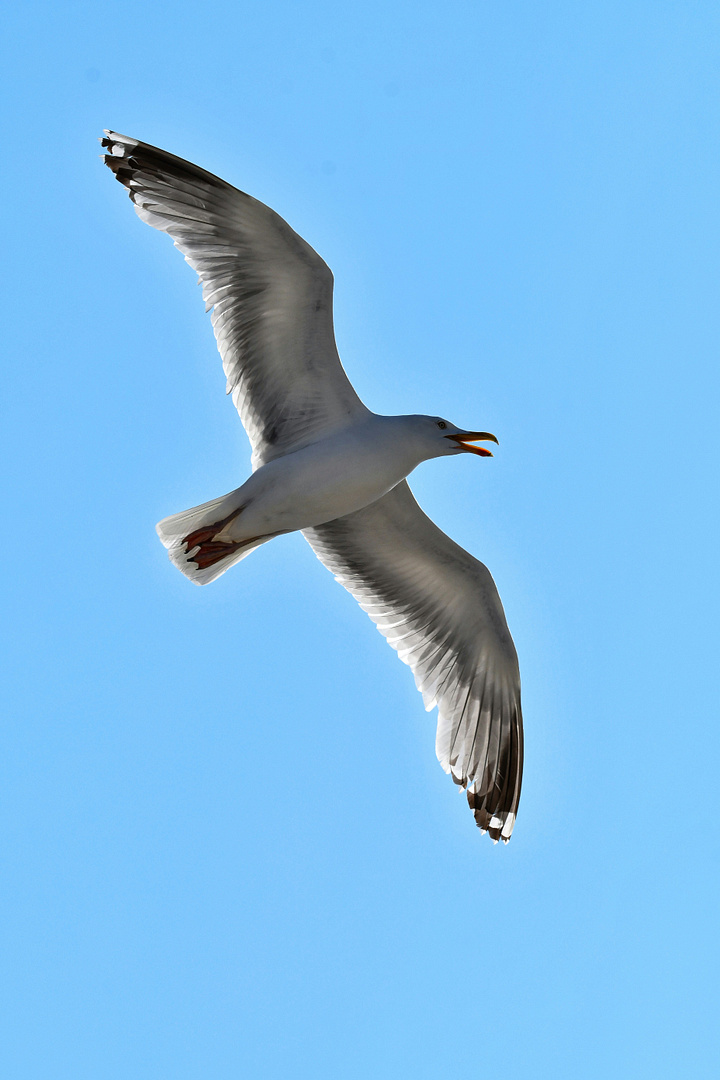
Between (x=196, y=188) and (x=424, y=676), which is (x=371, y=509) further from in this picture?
(x=196, y=188)

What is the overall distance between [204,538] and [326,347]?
1.47 metres

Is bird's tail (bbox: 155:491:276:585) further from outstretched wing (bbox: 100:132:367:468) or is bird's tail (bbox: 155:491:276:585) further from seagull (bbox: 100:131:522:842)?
outstretched wing (bbox: 100:132:367:468)

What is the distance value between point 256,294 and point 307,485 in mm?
1274

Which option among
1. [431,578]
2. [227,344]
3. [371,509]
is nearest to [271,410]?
[227,344]

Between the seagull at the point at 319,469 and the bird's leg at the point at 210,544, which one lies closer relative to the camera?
the seagull at the point at 319,469

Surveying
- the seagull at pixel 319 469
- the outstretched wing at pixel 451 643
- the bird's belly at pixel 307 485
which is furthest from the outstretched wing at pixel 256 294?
the outstretched wing at pixel 451 643

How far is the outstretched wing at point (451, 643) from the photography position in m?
8.67

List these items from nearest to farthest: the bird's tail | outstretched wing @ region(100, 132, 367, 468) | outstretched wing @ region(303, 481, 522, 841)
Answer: outstretched wing @ region(100, 132, 367, 468), the bird's tail, outstretched wing @ region(303, 481, 522, 841)

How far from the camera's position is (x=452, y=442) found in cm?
775

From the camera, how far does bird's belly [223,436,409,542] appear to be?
7.52 metres

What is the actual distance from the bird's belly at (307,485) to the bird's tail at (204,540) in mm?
79

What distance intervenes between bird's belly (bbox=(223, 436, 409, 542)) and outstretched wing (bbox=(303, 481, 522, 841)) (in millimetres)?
988

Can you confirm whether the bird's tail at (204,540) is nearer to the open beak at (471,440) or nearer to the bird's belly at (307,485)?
the bird's belly at (307,485)

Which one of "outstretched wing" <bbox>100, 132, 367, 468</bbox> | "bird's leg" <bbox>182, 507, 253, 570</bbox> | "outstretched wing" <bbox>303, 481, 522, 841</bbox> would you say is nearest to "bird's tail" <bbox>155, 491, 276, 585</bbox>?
"bird's leg" <bbox>182, 507, 253, 570</bbox>
